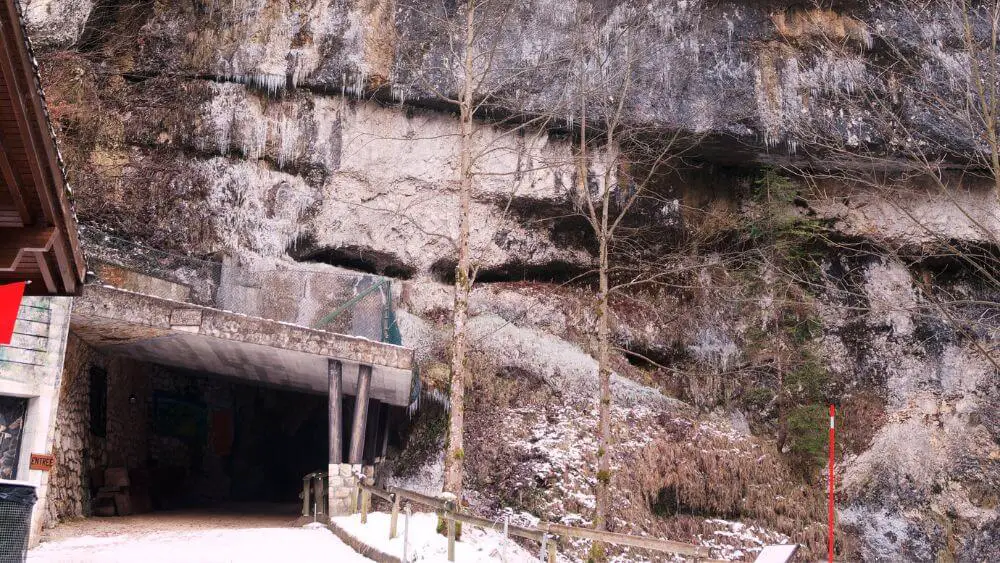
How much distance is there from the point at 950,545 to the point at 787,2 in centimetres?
1313

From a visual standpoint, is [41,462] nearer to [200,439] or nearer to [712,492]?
[200,439]

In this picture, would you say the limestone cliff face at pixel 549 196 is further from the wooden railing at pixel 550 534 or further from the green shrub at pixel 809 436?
the wooden railing at pixel 550 534

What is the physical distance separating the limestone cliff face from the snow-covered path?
7088 mm

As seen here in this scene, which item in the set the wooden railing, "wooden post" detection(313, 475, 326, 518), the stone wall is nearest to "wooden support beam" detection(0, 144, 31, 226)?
the wooden railing

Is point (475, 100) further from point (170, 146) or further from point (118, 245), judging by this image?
point (118, 245)

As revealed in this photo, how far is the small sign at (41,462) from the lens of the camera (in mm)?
11219

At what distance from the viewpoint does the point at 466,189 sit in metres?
12.4

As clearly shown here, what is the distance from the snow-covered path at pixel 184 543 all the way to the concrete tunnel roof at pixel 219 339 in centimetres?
Result: 261

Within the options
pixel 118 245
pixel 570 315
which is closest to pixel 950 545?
pixel 570 315

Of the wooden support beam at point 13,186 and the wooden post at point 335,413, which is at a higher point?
the wooden support beam at point 13,186

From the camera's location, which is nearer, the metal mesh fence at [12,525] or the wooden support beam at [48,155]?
the wooden support beam at [48,155]

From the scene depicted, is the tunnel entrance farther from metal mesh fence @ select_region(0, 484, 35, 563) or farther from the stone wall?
metal mesh fence @ select_region(0, 484, 35, 563)

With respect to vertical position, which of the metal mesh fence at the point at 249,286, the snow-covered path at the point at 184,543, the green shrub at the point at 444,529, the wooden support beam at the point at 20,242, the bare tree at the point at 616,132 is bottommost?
the snow-covered path at the point at 184,543

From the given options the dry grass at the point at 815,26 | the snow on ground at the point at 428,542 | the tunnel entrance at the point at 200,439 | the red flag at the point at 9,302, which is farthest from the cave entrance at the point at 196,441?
the dry grass at the point at 815,26
